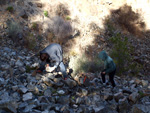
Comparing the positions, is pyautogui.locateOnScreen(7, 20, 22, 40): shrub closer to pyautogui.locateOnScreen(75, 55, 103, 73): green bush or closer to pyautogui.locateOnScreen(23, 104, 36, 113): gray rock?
pyautogui.locateOnScreen(75, 55, 103, 73): green bush

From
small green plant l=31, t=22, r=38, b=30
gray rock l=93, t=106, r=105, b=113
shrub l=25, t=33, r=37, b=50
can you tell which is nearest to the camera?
gray rock l=93, t=106, r=105, b=113

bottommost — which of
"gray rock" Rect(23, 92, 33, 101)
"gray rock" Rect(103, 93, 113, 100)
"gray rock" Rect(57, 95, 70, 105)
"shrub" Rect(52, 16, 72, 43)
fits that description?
"gray rock" Rect(103, 93, 113, 100)

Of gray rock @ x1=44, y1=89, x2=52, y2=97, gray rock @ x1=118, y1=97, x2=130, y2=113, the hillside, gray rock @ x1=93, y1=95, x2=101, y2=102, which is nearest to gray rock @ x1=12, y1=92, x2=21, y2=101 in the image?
the hillside


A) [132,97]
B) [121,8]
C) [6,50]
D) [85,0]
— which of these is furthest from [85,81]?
[121,8]

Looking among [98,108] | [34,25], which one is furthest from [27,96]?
[34,25]

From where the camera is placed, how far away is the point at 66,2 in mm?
12664

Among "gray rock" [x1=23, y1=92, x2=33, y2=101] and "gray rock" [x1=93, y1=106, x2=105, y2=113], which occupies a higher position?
"gray rock" [x1=23, y1=92, x2=33, y2=101]

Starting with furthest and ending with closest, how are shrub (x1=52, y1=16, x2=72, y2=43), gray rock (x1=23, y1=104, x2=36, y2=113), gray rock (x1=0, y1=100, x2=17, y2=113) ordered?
shrub (x1=52, y1=16, x2=72, y2=43)
gray rock (x1=23, y1=104, x2=36, y2=113)
gray rock (x1=0, y1=100, x2=17, y2=113)

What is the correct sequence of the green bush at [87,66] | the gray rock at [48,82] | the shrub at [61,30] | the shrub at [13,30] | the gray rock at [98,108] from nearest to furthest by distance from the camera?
1. the gray rock at [98,108]
2. the gray rock at [48,82]
3. the green bush at [87,66]
4. the shrub at [13,30]
5. the shrub at [61,30]

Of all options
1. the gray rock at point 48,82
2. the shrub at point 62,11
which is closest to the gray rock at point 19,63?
the gray rock at point 48,82

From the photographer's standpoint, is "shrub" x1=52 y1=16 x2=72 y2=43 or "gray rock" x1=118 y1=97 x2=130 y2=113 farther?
"shrub" x1=52 y1=16 x2=72 y2=43

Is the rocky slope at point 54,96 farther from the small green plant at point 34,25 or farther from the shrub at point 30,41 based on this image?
the small green plant at point 34,25

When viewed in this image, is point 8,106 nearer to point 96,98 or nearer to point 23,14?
point 96,98

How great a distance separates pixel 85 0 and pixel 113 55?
23.6 feet
